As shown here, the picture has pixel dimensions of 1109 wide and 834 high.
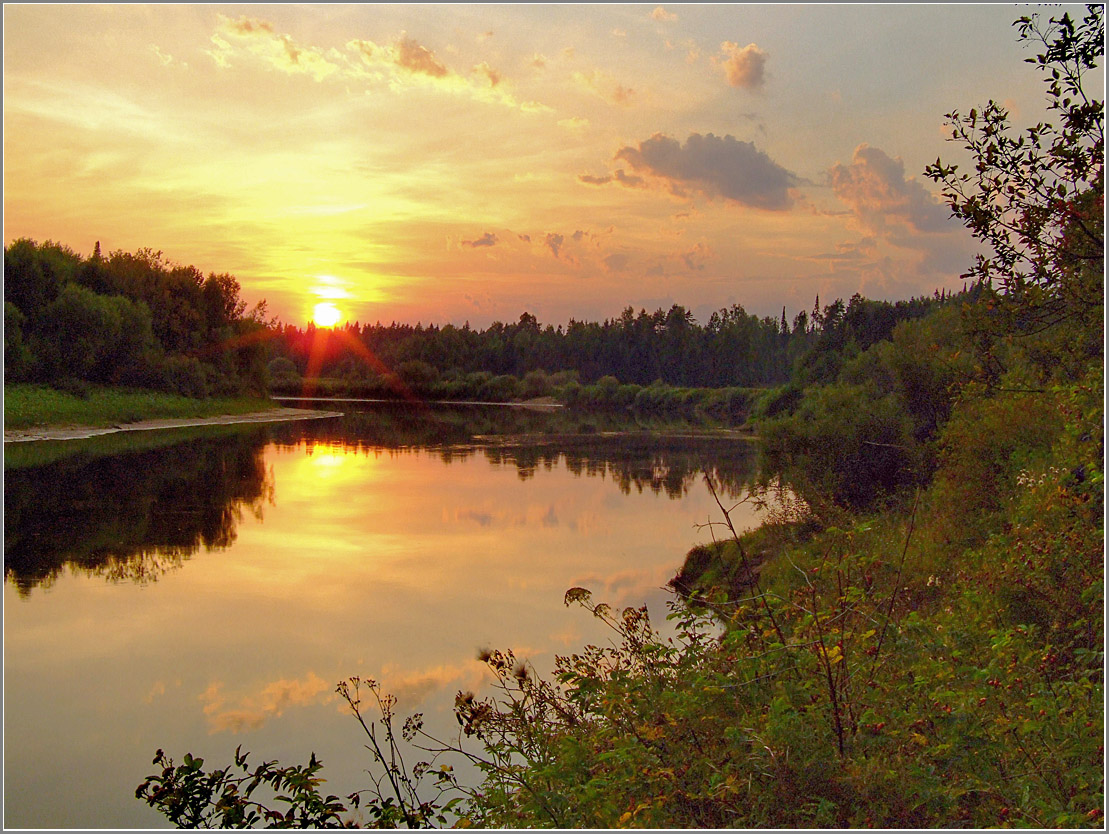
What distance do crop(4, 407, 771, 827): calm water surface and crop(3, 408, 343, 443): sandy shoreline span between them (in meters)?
3.69

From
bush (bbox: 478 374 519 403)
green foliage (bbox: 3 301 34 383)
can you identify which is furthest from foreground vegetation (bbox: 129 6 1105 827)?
bush (bbox: 478 374 519 403)

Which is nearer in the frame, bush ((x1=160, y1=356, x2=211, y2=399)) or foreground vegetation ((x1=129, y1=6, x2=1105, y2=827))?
foreground vegetation ((x1=129, y1=6, x2=1105, y2=827))

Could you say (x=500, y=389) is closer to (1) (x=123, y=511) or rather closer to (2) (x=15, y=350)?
(2) (x=15, y=350)

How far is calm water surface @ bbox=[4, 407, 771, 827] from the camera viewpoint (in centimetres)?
1017

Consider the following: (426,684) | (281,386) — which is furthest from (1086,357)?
(281,386)

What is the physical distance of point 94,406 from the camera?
47938 mm

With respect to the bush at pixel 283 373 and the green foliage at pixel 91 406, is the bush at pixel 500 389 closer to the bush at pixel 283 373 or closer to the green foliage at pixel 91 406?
the bush at pixel 283 373

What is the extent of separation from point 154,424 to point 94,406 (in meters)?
4.61

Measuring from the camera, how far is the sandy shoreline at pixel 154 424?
135 feet

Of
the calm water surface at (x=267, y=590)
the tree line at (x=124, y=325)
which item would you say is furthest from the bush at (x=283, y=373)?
the calm water surface at (x=267, y=590)

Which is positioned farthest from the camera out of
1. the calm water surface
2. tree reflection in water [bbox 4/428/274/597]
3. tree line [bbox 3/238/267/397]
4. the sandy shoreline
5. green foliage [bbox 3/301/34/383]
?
tree line [bbox 3/238/267/397]

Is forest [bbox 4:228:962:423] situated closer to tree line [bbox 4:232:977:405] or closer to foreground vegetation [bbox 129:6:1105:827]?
tree line [bbox 4:232:977:405]

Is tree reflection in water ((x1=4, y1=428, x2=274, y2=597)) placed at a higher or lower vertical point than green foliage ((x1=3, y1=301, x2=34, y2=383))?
lower

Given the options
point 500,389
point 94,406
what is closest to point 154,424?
point 94,406
